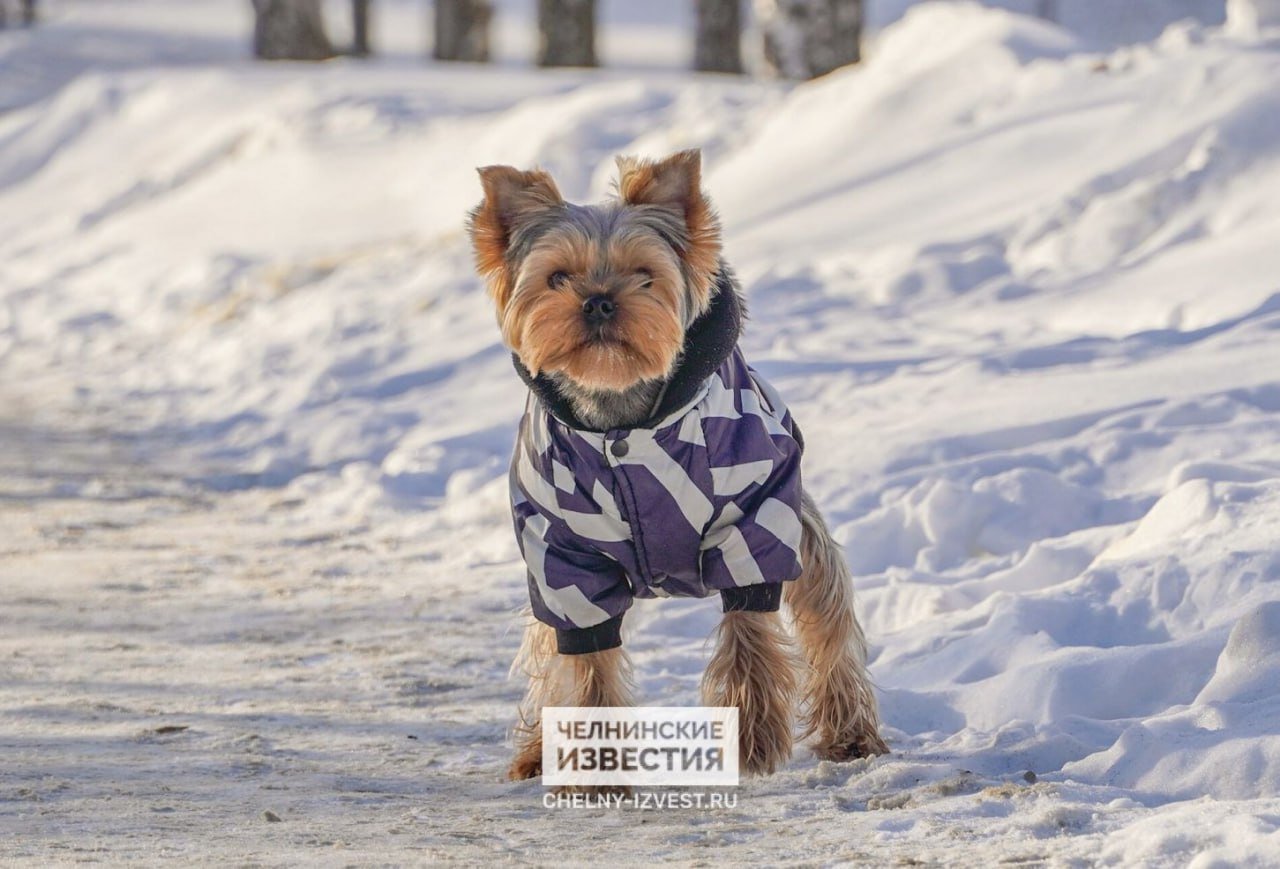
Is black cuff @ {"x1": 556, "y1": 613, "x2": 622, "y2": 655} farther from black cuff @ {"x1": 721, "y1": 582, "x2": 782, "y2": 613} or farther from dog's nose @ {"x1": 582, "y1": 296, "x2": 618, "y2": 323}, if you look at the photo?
dog's nose @ {"x1": 582, "y1": 296, "x2": 618, "y2": 323}

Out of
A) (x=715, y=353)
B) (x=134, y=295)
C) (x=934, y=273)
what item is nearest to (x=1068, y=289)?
(x=934, y=273)

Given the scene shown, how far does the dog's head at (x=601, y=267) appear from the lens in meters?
3.97

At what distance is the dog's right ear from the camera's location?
4090 millimetres

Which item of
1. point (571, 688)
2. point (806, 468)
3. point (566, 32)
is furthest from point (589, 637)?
point (566, 32)

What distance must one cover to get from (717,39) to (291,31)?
4.88 metres

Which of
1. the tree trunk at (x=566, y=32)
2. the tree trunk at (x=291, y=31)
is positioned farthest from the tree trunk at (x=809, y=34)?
the tree trunk at (x=291, y=31)

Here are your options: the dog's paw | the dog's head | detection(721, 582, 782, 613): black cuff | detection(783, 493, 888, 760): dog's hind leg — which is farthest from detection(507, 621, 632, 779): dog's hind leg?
the dog's head

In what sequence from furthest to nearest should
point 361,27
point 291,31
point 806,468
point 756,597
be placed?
point 361,27, point 291,31, point 806,468, point 756,597

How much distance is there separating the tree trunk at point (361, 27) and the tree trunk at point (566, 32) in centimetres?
1135

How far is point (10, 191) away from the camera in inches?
720

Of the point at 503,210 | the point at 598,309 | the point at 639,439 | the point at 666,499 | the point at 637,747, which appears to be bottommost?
the point at 637,747

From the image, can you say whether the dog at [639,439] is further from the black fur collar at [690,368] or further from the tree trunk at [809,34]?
the tree trunk at [809,34]

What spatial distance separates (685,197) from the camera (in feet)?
13.6

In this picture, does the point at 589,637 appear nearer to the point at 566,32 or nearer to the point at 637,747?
the point at 637,747
